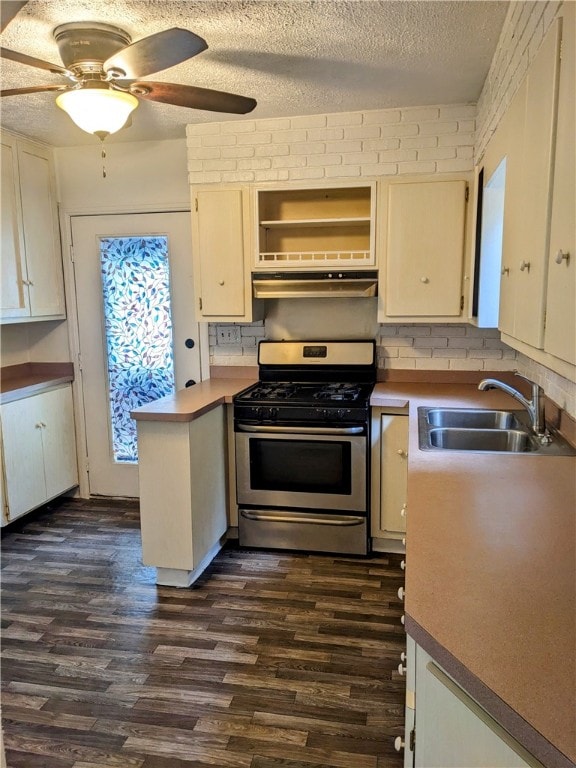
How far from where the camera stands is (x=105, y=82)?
208 cm

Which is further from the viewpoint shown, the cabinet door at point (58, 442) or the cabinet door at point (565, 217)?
the cabinet door at point (58, 442)

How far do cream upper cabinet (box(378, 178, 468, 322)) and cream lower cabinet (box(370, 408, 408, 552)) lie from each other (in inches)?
25.3

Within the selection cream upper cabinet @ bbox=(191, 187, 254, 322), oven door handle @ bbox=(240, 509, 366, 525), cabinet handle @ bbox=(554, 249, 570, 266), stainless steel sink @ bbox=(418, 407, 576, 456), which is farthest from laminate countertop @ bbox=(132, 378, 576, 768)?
cream upper cabinet @ bbox=(191, 187, 254, 322)

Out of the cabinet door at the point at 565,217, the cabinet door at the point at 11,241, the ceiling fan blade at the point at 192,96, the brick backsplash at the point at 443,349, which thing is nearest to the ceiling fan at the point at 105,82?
the ceiling fan blade at the point at 192,96

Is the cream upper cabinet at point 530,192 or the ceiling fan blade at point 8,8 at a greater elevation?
the ceiling fan blade at point 8,8

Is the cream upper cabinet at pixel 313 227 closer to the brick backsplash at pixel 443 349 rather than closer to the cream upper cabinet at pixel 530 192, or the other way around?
the brick backsplash at pixel 443 349

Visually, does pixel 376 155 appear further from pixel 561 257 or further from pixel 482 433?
pixel 561 257

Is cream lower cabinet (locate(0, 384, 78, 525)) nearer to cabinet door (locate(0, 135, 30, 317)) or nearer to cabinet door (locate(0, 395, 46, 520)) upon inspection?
cabinet door (locate(0, 395, 46, 520))

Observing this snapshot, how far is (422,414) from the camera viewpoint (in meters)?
2.63

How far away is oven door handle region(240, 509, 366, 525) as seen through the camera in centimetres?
318

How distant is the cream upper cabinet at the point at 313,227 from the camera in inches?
131

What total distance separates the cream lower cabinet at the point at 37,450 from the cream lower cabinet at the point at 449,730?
9.95 feet

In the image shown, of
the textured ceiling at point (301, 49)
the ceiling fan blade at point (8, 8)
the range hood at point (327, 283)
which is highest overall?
the textured ceiling at point (301, 49)

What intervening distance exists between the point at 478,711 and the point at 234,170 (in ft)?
10.3
